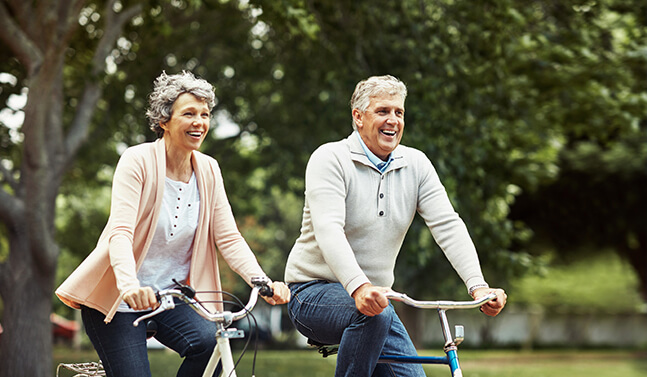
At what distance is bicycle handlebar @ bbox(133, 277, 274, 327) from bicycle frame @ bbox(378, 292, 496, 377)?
1.78ft

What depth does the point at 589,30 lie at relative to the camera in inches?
468

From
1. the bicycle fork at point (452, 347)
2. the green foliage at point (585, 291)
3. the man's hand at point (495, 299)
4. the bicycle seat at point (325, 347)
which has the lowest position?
the green foliage at point (585, 291)

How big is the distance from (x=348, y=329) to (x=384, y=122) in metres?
0.91

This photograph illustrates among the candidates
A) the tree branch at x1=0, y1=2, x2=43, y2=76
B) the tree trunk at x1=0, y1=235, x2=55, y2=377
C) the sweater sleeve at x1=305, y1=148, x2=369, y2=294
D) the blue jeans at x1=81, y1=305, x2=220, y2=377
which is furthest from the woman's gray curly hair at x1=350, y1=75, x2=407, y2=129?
the tree trunk at x1=0, y1=235, x2=55, y2=377

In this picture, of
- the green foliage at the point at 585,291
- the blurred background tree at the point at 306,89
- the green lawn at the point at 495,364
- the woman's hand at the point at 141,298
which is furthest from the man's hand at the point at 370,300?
the green foliage at the point at 585,291

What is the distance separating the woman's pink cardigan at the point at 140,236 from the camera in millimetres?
3277

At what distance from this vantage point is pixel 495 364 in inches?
837

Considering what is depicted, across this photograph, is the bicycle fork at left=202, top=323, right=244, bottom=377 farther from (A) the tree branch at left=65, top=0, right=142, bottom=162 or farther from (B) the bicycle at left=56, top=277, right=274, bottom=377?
(A) the tree branch at left=65, top=0, right=142, bottom=162

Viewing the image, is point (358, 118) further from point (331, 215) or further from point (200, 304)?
point (200, 304)

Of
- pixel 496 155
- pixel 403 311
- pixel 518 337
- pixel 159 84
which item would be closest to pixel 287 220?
pixel 518 337

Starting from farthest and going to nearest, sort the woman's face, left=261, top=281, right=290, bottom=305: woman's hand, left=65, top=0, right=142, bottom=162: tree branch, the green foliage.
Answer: the green foliage < left=65, top=0, right=142, bottom=162: tree branch < the woman's face < left=261, top=281, right=290, bottom=305: woman's hand

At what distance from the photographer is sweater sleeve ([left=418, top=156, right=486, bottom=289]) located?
3480 millimetres

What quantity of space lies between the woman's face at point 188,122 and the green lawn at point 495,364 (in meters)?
6.46

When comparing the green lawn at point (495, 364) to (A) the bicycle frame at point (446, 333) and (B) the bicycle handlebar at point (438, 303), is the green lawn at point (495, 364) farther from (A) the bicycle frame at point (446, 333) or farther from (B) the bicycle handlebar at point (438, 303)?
(B) the bicycle handlebar at point (438, 303)
